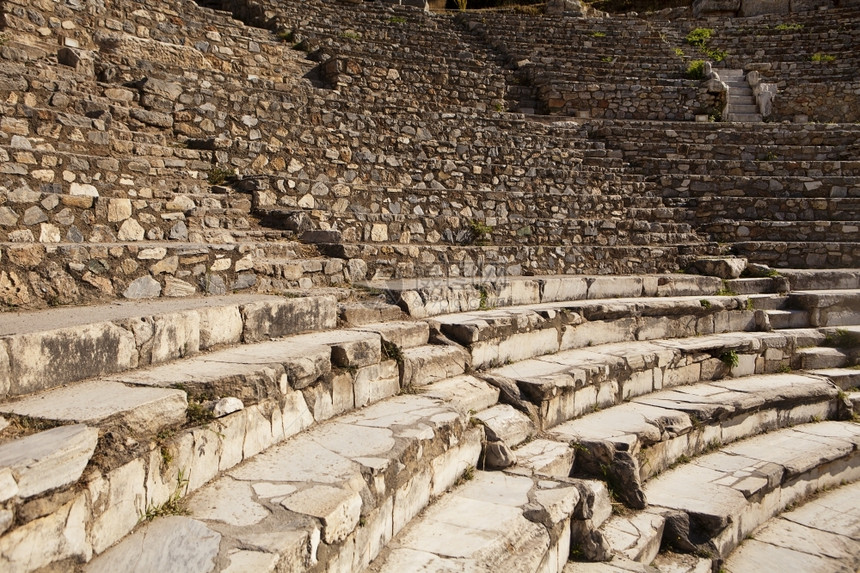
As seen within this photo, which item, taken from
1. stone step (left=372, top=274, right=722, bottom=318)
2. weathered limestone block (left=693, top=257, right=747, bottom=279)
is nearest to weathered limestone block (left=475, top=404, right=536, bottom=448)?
stone step (left=372, top=274, right=722, bottom=318)

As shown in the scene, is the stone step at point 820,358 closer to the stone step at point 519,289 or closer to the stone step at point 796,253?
the stone step at point 519,289

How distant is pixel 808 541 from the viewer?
485 centimetres

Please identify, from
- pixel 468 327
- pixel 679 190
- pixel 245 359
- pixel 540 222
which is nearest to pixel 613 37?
pixel 679 190

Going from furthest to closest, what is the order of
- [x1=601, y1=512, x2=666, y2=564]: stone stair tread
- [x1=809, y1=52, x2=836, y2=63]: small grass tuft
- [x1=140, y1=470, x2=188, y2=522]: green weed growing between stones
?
[x1=809, y1=52, x2=836, y2=63]: small grass tuft
[x1=601, y1=512, x2=666, y2=564]: stone stair tread
[x1=140, y1=470, x2=188, y2=522]: green weed growing between stones

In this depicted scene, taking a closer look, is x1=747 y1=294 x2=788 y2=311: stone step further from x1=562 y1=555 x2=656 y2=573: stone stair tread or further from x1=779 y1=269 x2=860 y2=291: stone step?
x1=562 y1=555 x2=656 y2=573: stone stair tread

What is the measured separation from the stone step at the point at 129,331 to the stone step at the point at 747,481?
2587mm

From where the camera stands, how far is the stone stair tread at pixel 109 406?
261 centimetres

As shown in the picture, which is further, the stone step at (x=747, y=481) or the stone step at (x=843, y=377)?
the stone step at (x=843, y=377)

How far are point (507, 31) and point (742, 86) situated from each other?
5279 mm

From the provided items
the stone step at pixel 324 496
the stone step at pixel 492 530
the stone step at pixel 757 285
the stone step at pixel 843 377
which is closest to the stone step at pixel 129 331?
the stone step at pixel 324 496

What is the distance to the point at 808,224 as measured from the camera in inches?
396

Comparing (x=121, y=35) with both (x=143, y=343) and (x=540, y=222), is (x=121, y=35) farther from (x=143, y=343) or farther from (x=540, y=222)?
(x=143, y=343)

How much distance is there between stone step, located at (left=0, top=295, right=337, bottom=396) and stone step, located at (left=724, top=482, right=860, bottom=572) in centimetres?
315

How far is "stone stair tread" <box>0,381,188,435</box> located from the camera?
2611mm
